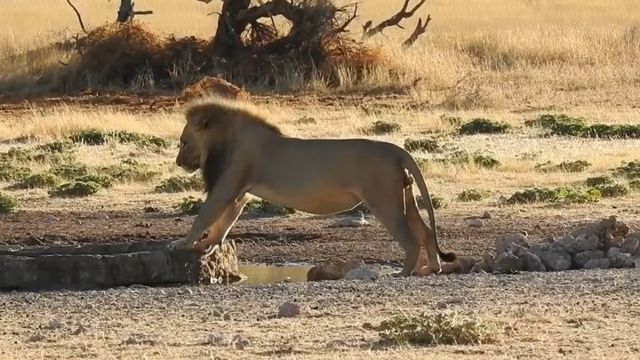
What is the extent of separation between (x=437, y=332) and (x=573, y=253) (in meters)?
4.31

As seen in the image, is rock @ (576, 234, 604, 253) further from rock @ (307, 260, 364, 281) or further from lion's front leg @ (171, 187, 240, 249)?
lion's front leg @ (171, 187, 240, 249)

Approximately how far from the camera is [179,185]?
20.4 meters

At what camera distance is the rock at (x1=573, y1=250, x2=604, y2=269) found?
536 inches

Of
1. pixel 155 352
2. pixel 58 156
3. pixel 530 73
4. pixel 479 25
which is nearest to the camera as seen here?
pixel 155 352

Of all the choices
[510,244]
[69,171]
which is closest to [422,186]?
[510,244]

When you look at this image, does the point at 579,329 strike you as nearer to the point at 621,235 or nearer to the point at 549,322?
the point at 549,322

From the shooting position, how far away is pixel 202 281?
1366cm

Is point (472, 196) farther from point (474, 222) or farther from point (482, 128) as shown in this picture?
point (482, 128)

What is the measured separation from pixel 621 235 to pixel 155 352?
18.5 feet

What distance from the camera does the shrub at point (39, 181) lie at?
20.8 m

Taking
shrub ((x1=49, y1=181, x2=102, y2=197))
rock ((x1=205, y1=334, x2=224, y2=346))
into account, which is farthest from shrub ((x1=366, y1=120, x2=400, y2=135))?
rock ((x1=205, y1=334, x2=224, y2=346))

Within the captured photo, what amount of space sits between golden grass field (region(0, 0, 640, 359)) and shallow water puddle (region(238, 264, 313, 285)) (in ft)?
1.65

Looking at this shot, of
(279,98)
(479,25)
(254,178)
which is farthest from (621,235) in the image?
(479,25)

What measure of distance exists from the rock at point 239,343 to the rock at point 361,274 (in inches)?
126
